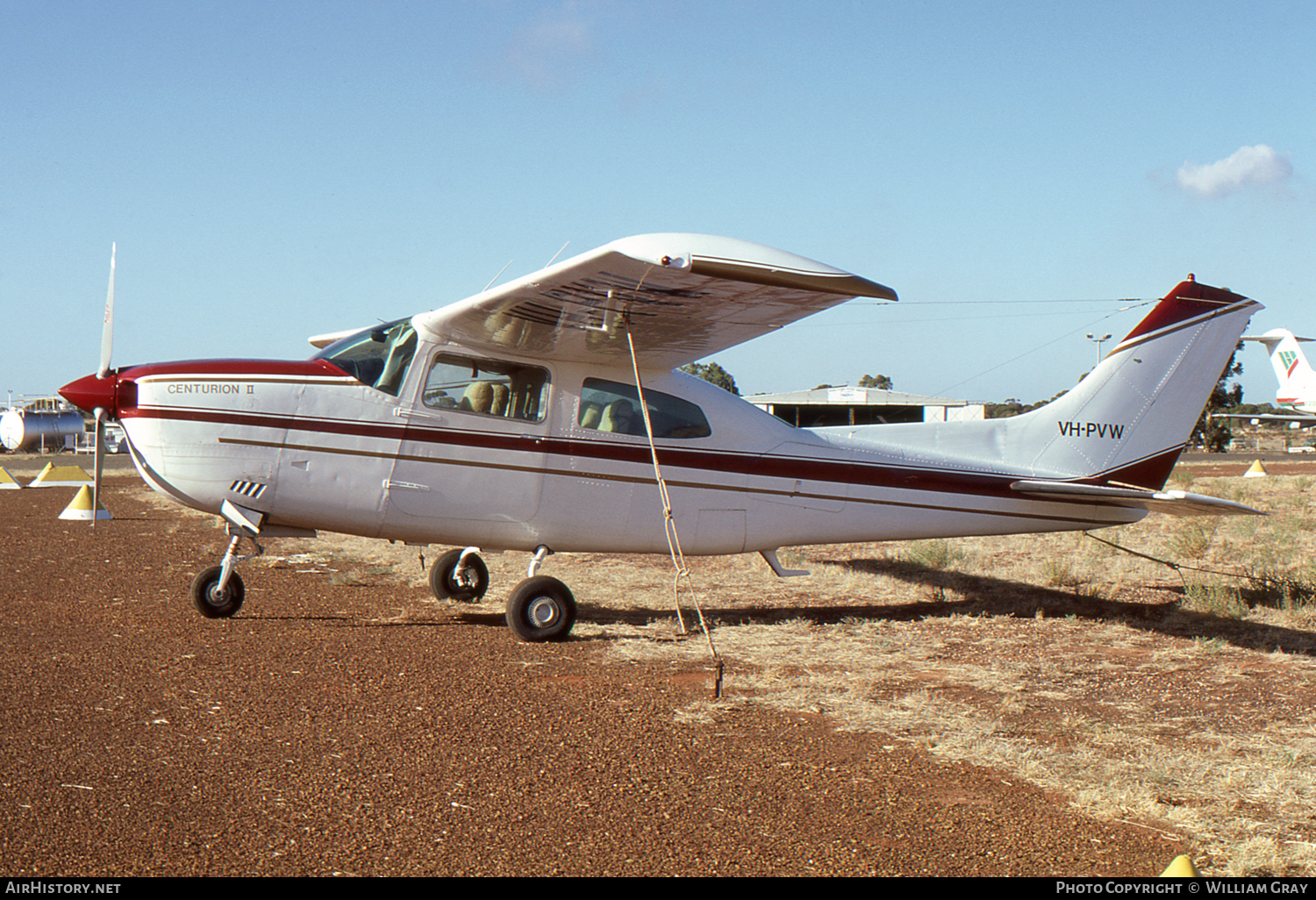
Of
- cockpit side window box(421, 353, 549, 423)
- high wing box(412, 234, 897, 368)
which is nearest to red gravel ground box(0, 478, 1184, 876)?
cockpit side window box(421, 353, 549, 423)

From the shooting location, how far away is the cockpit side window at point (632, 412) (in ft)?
25.3

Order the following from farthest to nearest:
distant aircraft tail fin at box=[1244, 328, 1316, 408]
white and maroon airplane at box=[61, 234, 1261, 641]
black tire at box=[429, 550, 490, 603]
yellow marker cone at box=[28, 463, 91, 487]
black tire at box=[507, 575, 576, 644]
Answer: distant aircraft tail fin at box=[1244, 328, 1316, 408] → yellow marker cone at box=[28, 463, 91, 487] → black tire at box=[429, 550, 490, 603] → black tire at box=[507, 575, 576, 644] → white and maroon airplane at box=[61, 234, 1261, 641]

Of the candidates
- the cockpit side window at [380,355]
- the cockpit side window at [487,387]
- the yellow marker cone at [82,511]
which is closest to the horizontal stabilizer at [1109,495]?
the cockpit side window at [487,387]

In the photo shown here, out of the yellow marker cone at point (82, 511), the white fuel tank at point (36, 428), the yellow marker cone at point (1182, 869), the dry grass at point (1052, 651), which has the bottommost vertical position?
the white fuel tank at point (36, 428)

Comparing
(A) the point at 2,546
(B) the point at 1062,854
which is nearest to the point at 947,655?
(B) the point at 1062,854

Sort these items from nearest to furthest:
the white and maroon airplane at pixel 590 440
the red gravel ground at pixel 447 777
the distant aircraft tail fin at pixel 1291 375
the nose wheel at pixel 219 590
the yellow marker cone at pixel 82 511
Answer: the red gravel ground at pixel 447 777 < the white and maroon airplane at pixel 590 440 < the nose wheel at pixel 219 590 < the yellow marker cone at pixel 82 511 < the distant aircraft tail fin at pixel 1291 375

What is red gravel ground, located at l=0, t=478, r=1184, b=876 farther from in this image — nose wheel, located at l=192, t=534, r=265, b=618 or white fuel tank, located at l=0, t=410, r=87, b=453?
white fuel tank, located at l=0, t=410, r=87, b=453

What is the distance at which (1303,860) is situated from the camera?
3.25m

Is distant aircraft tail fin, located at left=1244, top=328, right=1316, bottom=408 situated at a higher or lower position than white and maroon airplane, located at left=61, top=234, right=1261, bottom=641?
higher

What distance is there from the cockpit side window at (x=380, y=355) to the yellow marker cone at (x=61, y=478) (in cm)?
2062

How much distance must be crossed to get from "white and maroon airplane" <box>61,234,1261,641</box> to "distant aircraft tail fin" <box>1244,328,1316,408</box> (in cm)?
4593

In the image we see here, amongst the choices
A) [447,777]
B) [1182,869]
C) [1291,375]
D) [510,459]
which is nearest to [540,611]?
[510,459]

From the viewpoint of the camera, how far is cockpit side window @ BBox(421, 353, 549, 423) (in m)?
7.35

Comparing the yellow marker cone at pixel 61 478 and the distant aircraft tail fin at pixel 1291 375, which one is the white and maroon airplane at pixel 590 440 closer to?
the yellow marker cone at pixel 61 478
